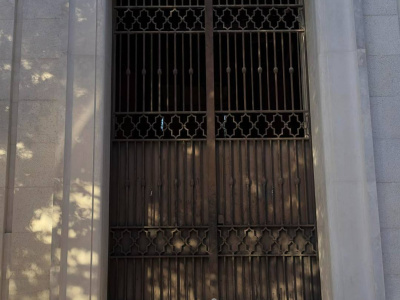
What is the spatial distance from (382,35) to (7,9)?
19.5 ft

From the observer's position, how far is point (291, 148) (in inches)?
356

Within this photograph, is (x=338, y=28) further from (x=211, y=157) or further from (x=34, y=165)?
(x=34, y=165)

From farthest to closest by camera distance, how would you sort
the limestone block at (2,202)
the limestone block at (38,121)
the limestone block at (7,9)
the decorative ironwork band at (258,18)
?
1. the decorative ironwork band at (258,18)
2. the limestone block at (7,9)
3. the limestone block at (38,121)
4. the limestone block at (2,202)

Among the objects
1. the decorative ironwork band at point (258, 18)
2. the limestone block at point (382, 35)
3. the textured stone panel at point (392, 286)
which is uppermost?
the decorative ironwork band at point (258, 18)

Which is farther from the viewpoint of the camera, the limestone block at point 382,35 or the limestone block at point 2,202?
the limestone block at point 382,35

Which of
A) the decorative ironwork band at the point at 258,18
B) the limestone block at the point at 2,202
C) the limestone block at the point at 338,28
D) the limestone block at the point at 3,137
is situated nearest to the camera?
the limestone block at the point at 2,202

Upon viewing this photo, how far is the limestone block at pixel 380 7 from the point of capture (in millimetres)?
8531

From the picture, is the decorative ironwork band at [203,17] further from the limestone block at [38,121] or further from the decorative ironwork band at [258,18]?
the limestone block at [38,121]

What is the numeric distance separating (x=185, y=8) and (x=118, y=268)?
14.9ft

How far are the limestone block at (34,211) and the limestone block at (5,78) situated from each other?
150cm

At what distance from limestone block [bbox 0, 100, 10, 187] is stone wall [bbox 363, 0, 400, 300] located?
18.3 feet

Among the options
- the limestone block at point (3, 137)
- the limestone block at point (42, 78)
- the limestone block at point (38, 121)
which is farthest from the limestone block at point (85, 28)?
the limestone block at point (3, 137)

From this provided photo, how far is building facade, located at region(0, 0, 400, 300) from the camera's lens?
7.79 metres

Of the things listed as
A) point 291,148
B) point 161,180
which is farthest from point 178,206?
point 291,148
